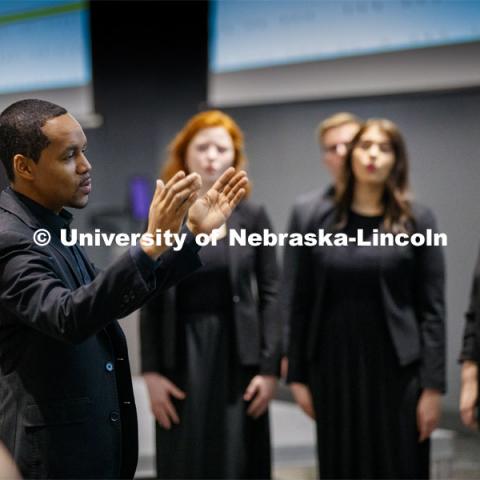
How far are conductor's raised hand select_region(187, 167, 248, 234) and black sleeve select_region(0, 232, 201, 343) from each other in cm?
Result: 18

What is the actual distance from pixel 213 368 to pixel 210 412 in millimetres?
164

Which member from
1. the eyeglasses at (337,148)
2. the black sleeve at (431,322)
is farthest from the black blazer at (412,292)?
the eyeglasses at (337,148)

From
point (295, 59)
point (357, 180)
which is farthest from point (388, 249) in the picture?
point (295, 59)

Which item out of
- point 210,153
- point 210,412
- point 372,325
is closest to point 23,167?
point 210,153

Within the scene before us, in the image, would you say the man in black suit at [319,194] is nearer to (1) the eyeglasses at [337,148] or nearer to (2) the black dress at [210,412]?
(1) the eyeglasses at [337,148]

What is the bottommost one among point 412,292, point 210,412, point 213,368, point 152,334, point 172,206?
point 210,412

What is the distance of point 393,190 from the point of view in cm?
354

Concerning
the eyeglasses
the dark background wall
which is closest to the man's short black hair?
the dark background wall

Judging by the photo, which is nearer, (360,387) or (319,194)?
(360,387)

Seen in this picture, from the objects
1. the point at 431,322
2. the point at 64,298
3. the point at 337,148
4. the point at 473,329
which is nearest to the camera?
the point at 64,298

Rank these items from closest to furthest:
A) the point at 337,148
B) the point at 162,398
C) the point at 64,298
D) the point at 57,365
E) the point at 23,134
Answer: the point at 64,298, the point at 57,365, the point at 23,134, the point at 162,398, the point at 337,148

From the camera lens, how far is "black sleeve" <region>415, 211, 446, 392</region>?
3508 mm

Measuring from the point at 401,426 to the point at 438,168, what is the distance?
947mm

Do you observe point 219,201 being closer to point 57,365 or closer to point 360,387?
point 57,365
